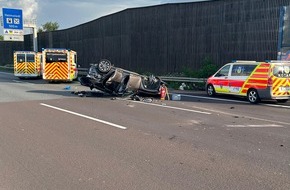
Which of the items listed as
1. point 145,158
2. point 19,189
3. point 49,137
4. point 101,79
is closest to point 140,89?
point 101,79

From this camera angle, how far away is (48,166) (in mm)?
5055

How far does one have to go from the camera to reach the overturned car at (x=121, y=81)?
13922 mm

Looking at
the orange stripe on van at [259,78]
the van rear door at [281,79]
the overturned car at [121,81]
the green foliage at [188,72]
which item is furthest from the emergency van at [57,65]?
the van rear door at [281,79]

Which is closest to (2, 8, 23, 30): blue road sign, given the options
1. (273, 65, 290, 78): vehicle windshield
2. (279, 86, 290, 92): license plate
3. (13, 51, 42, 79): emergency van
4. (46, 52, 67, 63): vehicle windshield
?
(13, 51, 42, 79): emergency van

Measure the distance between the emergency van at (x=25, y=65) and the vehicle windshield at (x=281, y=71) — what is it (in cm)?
2138

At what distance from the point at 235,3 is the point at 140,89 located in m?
9.28

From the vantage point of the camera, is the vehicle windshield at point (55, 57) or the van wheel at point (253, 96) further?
the vehicle windshield at point (55, 57)

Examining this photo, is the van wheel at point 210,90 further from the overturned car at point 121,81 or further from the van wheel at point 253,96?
the overturned car at point 121,81

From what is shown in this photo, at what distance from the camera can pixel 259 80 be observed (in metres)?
12.4

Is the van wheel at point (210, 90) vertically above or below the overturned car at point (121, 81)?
below

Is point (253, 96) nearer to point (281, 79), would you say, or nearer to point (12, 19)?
point (281, 79)

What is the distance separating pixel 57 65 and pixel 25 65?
586cm

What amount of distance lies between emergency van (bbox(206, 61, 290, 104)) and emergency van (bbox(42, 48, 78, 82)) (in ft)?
43.5

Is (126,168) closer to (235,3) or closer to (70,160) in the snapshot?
(70,160)
